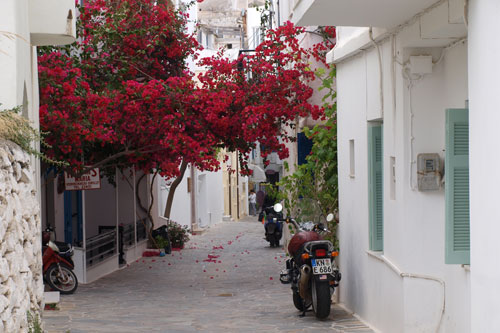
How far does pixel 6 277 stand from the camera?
18.9ft

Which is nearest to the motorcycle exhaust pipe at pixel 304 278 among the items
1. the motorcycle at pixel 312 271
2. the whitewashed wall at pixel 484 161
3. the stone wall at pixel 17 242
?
the motorcycle at pixel 312 271

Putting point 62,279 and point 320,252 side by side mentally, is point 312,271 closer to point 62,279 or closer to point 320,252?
point 320,252

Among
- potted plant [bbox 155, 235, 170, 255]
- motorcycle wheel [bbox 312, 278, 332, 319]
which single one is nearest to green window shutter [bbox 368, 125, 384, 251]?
motorcycle wheel [bbox 312, 278, 332, 319]

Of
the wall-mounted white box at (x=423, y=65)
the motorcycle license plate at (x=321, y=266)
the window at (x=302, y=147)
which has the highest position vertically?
the wall-mounted white box at (x=423, y=65)

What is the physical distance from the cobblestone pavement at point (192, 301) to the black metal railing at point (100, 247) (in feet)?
1.55

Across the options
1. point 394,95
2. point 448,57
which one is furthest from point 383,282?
point 448,57

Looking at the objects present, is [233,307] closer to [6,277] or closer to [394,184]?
[394,184]

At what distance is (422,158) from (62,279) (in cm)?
824

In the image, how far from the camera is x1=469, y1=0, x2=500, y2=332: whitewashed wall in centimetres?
529

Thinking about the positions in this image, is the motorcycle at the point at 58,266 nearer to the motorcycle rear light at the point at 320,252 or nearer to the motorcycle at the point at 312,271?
the motorcycle at the point at 312,271

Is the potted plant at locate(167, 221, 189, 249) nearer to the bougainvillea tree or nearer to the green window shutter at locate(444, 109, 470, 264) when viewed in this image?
the bougainvillea tree

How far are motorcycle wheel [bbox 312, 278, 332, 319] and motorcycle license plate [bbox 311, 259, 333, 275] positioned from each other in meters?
0.14

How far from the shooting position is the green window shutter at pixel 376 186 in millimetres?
9992

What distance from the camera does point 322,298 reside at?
34.5ft
